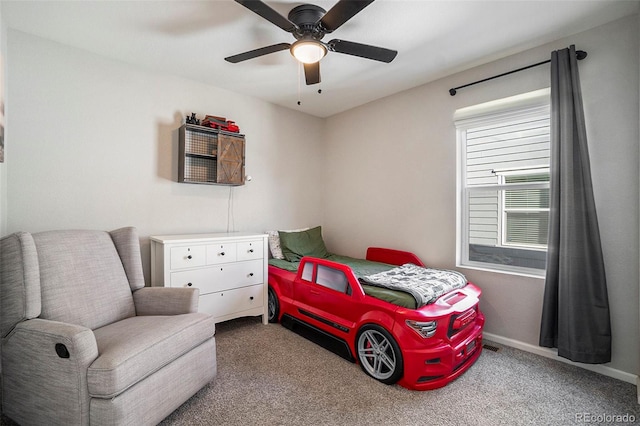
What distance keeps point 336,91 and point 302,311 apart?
2332mm

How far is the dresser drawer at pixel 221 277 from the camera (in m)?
2.43

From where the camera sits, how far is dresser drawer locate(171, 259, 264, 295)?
2430 mm

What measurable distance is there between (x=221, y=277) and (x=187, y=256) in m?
0.36

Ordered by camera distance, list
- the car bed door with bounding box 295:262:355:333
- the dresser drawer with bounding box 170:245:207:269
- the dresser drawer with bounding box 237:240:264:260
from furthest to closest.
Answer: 1. the dresser drawer with bounding box 237:240:264:260
2. the dresser drawer with bounding box 170:245:207:269
3. the car bed door with bounding box 295:262:355:333

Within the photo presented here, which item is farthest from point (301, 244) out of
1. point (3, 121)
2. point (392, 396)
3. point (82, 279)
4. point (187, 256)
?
point (3, 121)

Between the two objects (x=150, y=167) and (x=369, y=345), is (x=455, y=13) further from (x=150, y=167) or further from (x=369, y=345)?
(x=150, y=167)

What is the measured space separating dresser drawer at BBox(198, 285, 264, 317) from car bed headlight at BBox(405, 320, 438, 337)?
5.10 ft

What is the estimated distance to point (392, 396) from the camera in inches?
70.8

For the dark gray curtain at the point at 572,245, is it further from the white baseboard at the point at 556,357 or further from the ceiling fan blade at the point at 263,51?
the ceiling fan blade at the point at 263,51

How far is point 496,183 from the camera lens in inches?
105

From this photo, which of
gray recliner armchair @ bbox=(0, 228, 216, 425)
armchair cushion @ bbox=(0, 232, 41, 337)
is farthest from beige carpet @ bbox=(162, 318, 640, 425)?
armchair cushion @ bbox=(0, 232, 41, 337)

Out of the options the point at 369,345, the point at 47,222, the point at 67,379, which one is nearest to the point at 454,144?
the point at 369,345

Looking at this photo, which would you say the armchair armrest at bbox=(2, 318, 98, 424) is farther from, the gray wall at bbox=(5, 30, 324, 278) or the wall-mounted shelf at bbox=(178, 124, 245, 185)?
the wall-mounted shelf at bbox=(178, 124, 245, 185)

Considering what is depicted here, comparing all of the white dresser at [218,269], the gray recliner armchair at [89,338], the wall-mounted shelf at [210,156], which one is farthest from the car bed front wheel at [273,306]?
the wall-mounted shelf at [210,156]
